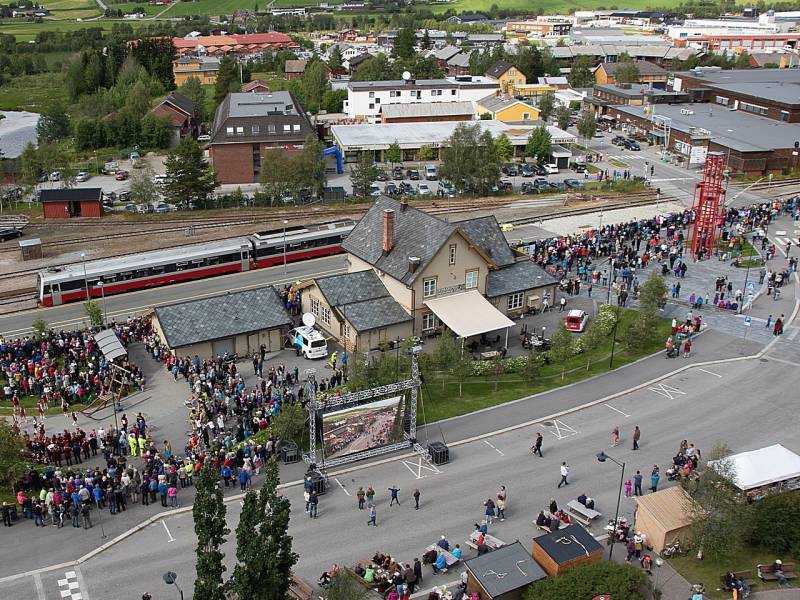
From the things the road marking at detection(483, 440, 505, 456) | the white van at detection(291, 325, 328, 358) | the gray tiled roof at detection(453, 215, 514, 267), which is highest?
the gray tiled roof at detection(453, 215, 514, 267)

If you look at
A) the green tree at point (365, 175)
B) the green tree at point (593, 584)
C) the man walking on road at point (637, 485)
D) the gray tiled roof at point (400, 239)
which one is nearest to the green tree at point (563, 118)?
the green tree at point (365, 175)

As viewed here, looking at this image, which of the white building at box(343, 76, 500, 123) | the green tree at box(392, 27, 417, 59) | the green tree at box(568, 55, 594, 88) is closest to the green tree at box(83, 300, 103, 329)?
the white building at box(343, 76, 500, 123)

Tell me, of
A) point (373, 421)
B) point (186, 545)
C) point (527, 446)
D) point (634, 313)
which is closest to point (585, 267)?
point (634, 313)

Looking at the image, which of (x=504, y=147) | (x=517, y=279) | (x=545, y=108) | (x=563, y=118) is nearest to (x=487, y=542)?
(x=517, y=279)

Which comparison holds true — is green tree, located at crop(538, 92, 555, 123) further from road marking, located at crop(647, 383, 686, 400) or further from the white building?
road marking, located at crop(647, 383, 686, 400)

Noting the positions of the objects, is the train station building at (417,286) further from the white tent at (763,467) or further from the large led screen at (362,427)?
the white tent at (763,467)
